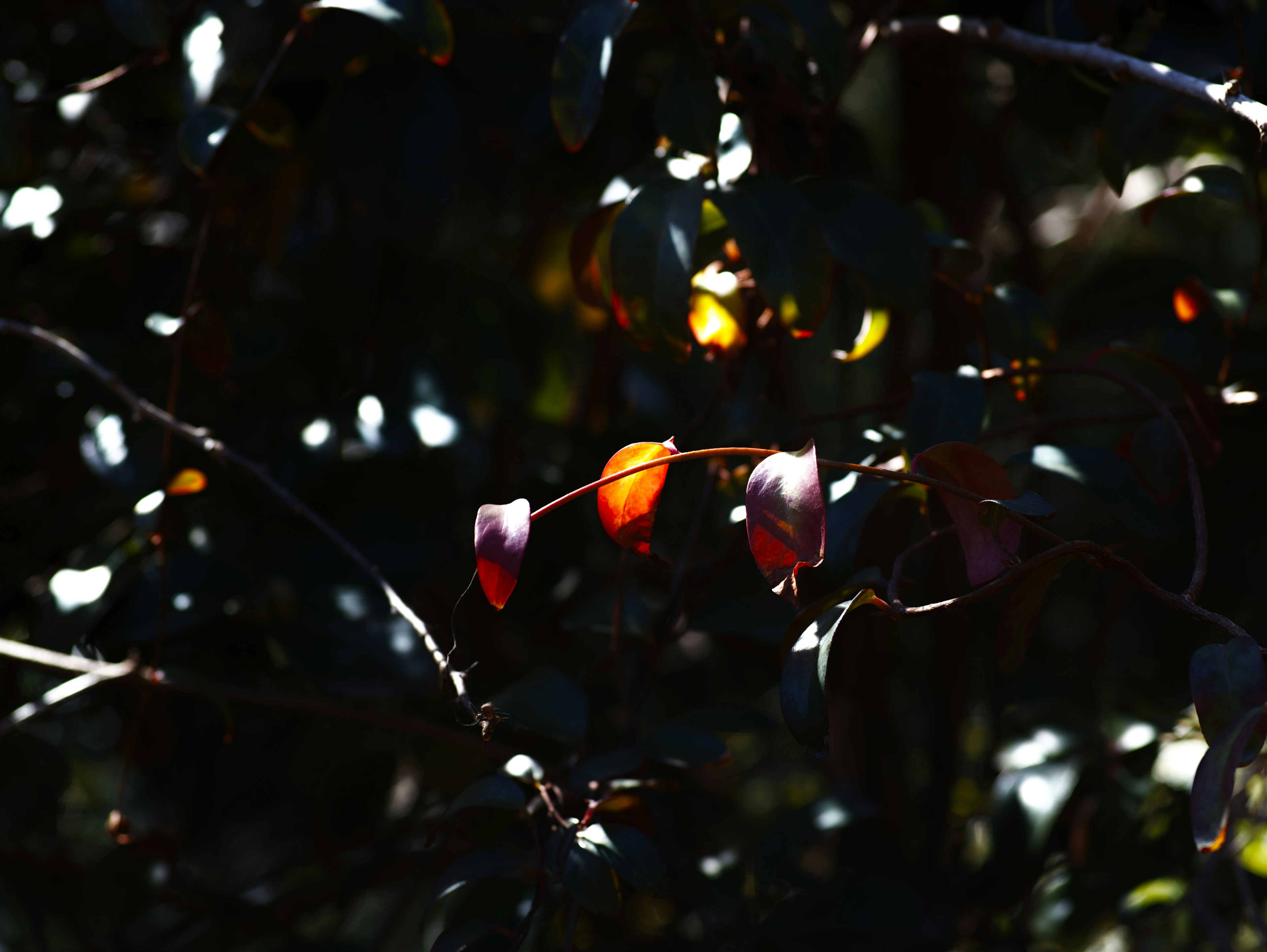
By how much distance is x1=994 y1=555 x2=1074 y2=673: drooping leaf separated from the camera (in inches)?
14.1

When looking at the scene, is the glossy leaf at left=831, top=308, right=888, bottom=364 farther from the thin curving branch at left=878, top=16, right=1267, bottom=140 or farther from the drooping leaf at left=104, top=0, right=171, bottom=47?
the drooping leaf at left=104, top=0, right=171, bottom=47

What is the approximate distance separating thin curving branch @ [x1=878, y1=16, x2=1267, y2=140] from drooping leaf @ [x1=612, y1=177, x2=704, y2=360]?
7.5 inches

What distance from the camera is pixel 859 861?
2.60ft

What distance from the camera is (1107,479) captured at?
1.58 feet

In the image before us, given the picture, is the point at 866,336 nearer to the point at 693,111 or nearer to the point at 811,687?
the point at 693,111

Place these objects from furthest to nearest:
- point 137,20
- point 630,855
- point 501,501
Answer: point 501,501 → point 137,20 → point 630,855

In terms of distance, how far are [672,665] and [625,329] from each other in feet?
1.83

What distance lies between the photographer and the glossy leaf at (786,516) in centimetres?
33

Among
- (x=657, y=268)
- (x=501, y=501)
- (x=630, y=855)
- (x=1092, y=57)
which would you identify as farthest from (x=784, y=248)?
(x=501, y=501)

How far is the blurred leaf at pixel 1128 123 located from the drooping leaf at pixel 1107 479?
14 cm

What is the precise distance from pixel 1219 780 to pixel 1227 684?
1.7 inches

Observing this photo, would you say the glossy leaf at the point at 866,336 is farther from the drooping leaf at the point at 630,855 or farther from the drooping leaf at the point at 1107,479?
the drooping leaf at the point at 630,855

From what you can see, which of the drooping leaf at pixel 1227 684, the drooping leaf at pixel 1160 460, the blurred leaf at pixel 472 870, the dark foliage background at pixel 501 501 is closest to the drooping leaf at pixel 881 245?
the dark foliage background at pixel 501 501

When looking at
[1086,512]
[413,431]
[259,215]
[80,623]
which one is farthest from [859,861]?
[259,215]
